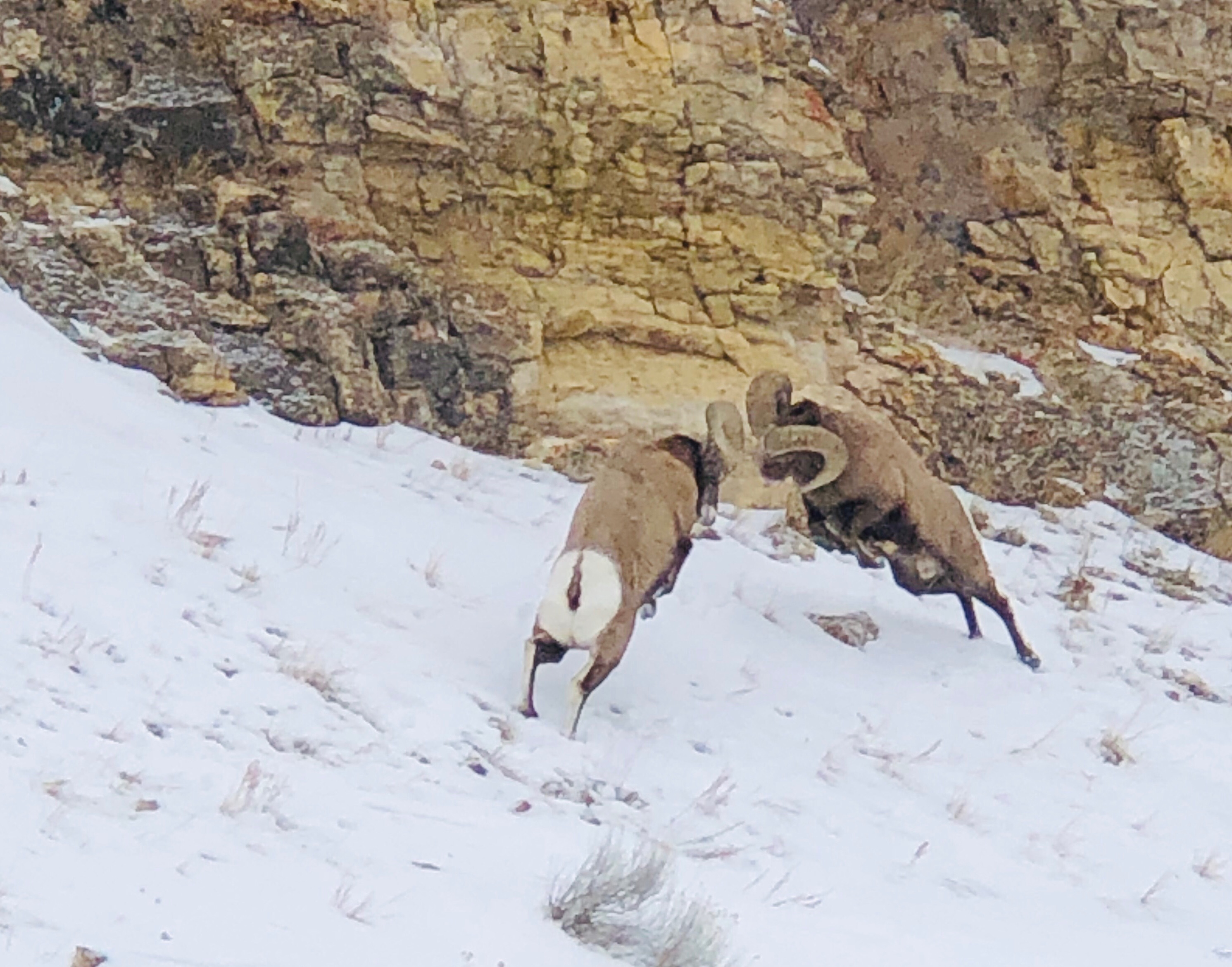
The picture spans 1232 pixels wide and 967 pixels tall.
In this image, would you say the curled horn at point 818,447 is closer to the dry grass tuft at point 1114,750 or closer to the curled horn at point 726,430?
the curled horn at point 726,430

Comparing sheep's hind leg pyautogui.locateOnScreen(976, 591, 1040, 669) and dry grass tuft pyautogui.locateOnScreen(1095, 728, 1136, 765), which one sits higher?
dry grass tuft pyautogui.locateOnScreen(1095, 728, 1136, 765)

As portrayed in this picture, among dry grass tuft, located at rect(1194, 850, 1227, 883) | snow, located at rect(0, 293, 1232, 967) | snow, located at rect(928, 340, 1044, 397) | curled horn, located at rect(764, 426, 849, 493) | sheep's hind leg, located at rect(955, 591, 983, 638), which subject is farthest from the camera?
snow, located at rect(928, 340, 1044, 397)

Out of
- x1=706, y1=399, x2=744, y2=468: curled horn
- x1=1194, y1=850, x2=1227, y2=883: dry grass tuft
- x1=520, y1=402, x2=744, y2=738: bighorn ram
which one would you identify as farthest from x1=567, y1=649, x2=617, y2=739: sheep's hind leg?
x1=1194, y1=850, x2=1227, y2=883: dry grass tuft

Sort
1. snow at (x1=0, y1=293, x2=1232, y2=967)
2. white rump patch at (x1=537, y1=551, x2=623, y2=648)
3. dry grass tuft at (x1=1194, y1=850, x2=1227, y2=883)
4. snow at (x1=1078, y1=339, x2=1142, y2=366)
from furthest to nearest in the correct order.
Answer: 1. snow at (x1=1078, y1=339, x2=1142, y2=366)
2. dry grass tuft at (x1=1194, y1=850, x2=1227, y2=883)
3. white rump patch at (x1=537, y1=551, x2=623, y2=648)
4. snow at (x1=0, y1=293, x2=1232, y2=967)

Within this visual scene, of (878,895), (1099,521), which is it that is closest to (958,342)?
(1099,521)

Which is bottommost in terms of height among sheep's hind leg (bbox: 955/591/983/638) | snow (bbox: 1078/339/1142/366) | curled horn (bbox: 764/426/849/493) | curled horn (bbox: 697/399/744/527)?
sheep's hind leg (bbox: 955/591/983/638)

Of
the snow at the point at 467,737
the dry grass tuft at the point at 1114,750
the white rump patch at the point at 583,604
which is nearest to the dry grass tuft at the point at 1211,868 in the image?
the snow at the point at 467,737

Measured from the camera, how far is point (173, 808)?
377 cm

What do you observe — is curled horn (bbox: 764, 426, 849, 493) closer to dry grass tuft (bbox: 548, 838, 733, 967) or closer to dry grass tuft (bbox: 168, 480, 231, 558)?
dry grass tuft (bbox: 168, 480, 231, 558)

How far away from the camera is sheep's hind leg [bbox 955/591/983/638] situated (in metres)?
8.27

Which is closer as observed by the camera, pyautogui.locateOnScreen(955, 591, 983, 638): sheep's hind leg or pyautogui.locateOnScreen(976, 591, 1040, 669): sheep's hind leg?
pyautogui.locateOnScreen(976, 591, 1040, 669): sheep's hind leg

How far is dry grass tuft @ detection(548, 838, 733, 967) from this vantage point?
365 centimetres

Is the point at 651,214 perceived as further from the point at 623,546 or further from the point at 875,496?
the point at 623,546

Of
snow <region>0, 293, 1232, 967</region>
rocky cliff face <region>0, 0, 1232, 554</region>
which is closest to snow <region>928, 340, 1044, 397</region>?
rocky cliff face <region>0, 0, 1232, 554</region>
